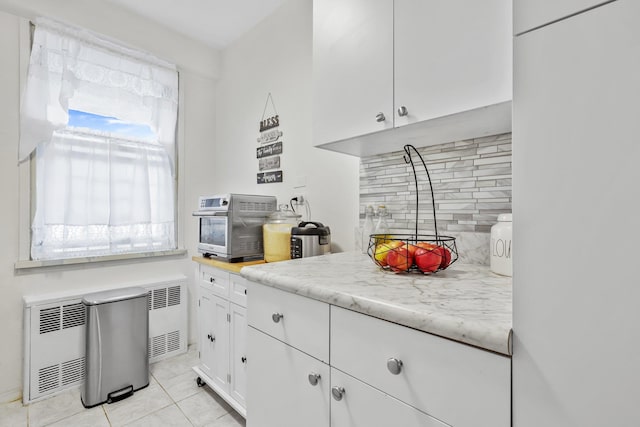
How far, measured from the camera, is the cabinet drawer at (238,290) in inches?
66.6

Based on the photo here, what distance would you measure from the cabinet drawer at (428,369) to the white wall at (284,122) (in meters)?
1.06

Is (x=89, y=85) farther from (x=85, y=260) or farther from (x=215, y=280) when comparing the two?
(x=215, y=280)

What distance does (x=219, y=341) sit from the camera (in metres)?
1.91

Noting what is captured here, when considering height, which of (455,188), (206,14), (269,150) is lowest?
(455,188)

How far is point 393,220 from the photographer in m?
1.57

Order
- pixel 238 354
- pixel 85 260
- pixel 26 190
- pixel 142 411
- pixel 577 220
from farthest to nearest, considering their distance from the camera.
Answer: pixel 85 260 → pixel 26 190 → pixel 142 411 → pixel 238 354 → pixel 577 220

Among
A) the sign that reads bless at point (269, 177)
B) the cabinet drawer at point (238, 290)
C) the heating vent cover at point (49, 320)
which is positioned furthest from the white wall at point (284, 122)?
the heating vent cover at point (49, 320)

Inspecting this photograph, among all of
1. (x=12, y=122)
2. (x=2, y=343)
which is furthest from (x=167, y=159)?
(x=2, y=343)

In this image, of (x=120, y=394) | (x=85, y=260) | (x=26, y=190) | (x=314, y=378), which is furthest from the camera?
(x=85, y=260)

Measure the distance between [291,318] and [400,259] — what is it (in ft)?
1.45

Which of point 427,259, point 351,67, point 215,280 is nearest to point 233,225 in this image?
point 215,280

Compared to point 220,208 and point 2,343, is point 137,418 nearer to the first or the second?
point 2,343

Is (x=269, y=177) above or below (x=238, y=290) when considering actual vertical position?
above

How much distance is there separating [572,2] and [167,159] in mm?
2934
